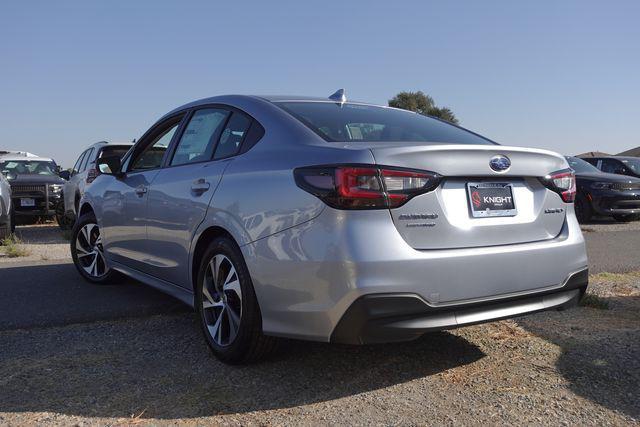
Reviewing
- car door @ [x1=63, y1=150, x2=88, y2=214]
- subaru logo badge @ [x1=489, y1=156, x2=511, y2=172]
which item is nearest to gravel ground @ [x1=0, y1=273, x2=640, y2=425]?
subaru logo badge @ [x1=489, y1=156, x2=511, y2=172]

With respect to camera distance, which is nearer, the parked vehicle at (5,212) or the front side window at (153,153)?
the front side window at (153,153)

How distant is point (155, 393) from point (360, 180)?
152cm

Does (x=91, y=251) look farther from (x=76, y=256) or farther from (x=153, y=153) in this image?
(x=153, y=153)

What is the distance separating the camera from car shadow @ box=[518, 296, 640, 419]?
3053 millimetres

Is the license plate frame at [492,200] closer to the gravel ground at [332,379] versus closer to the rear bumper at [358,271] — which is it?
the rear bumper at [358,271]

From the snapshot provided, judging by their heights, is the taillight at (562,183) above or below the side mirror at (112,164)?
above

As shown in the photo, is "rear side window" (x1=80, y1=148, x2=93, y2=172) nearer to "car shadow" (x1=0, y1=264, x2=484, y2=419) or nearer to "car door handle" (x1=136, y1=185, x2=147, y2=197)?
"car door handle" (x1=136, y1=185, x2=147, y2=197)

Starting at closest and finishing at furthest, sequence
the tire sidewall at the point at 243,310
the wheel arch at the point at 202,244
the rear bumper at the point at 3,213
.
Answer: the tire sidewall at the point at 243,310 < the wheel arch at the point at 202,244 < the rear bumper at the point at 3,213

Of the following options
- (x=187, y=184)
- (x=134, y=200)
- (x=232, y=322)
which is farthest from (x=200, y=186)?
(x=134, y=200)

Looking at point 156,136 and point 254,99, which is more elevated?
point 254,99

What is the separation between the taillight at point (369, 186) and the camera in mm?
2770

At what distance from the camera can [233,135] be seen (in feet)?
12.4

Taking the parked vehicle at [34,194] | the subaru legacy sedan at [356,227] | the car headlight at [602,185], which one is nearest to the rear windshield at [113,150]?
the parked vehicle at [34,194]

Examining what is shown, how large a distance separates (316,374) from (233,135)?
5.13ft
